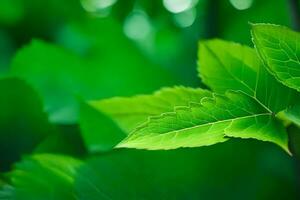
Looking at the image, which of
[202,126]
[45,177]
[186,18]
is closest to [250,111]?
[202,126]

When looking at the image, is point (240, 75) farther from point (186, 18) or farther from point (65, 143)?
point (186, 18)

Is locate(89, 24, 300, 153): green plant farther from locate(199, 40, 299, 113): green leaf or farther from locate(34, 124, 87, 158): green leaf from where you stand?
locate(34, 124, 87, 158): green leaf

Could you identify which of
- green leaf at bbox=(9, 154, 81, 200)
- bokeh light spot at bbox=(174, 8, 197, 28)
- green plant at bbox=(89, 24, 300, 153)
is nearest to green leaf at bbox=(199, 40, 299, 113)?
green plant at bbox=(89, 24, 300, 153)

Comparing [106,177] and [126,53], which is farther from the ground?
[126,53]

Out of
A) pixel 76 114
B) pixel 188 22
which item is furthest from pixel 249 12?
pixel 76 114

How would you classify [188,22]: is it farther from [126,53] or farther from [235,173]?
[235,173]

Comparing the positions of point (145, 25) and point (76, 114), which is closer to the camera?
point (76, 114)

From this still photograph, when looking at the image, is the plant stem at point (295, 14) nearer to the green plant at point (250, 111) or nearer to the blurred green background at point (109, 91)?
the blurred green background at point (109, 91)

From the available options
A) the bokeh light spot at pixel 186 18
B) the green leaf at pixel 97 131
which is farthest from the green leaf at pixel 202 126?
the bokeh light spot at pixel 186 18
